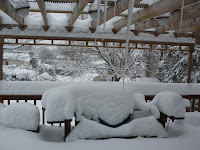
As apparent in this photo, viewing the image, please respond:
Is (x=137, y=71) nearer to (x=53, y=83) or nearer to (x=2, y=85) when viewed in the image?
(x=53, y=83)

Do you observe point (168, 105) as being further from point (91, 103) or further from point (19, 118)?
point (19, 118)

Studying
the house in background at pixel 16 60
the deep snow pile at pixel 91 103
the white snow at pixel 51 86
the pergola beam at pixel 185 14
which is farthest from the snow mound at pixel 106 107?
the house in background at pixel 16 60

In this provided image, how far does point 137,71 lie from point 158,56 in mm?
1736

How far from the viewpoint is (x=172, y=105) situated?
2.18 metres

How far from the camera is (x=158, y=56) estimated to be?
11.2 m

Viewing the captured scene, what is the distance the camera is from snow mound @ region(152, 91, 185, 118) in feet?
7.11

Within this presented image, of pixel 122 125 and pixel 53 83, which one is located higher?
pixel 53 83

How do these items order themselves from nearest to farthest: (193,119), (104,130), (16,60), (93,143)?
(93,143) < (104,130) < (193,119) < (16,60)

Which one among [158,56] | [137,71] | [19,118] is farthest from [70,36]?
[158,56]

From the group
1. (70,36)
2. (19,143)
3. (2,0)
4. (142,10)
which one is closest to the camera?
(19,143)

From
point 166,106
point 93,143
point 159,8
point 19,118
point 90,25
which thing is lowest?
point 93,143

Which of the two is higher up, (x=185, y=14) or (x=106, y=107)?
(x=185, y=14)

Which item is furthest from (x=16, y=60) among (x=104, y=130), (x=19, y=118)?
(x=104, y=130)

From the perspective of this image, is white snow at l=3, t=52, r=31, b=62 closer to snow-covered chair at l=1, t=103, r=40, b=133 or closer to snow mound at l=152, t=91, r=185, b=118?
snow-covered chair at l=1, t=103, r=40, b=133
